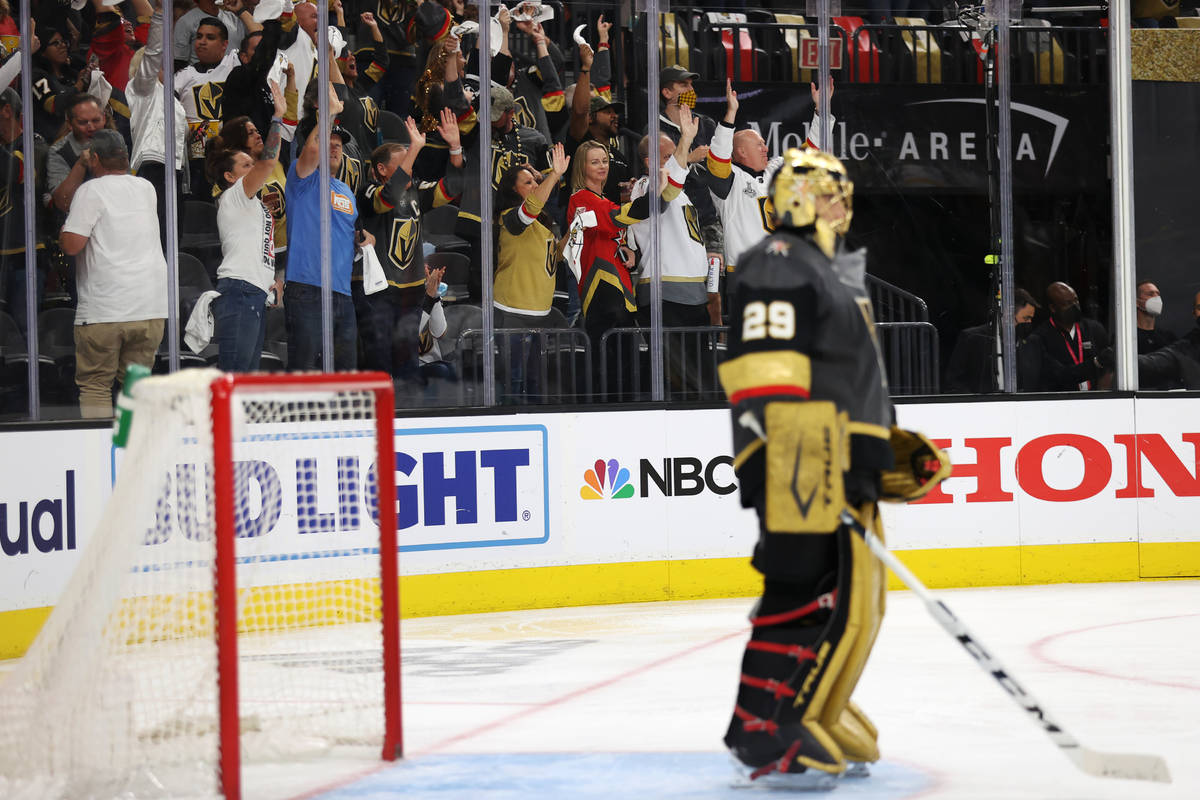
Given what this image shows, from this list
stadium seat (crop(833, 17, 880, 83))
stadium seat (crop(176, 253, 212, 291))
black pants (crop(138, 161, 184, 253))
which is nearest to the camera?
black pants (crop(138, 161, 184, 253))

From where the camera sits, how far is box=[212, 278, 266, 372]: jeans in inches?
259

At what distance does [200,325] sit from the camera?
6.53 meters

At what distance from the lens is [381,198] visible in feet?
22.9

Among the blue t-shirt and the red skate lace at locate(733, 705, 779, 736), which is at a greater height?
the blue t-shirt

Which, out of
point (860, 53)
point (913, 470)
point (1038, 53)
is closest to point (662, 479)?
point (860, 53)

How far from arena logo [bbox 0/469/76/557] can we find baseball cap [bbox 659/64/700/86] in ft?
11.0

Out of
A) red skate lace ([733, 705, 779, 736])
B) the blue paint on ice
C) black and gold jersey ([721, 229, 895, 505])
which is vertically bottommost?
the blue paint on ice

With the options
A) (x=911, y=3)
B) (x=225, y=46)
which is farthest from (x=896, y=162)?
(x=225, y=46)

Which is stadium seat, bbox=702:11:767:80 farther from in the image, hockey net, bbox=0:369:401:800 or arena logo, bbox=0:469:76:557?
hockey net, bbox=0:369:401:800

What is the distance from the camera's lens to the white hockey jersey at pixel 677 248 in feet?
23.6

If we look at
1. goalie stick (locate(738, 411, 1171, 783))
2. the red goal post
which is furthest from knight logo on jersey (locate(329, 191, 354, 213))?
goalie stick (locate(738, 411, 1171, 783))

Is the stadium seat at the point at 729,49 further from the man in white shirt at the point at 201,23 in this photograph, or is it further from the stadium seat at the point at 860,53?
the man in white shirt at the point at 201,23

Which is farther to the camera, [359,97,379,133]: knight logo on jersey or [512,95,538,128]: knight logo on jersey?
[512,95,538,128]: knight logo on jersey

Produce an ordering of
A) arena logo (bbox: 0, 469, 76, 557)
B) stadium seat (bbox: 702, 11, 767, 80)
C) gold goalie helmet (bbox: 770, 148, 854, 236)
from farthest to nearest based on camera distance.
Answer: stadium seat (bbox: 702, 11, 767, 80)
arena logo (bbox: 0, 469, 76, 557)
gold goalie helmet (bbox: 770, 148, 854, 236)
